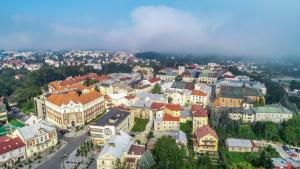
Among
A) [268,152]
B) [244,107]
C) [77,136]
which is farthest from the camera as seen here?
[244,107]

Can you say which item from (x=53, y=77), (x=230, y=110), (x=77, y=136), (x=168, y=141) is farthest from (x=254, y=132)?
(x=53, y=77)

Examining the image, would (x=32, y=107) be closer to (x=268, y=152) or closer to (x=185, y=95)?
(x=185, y=95)

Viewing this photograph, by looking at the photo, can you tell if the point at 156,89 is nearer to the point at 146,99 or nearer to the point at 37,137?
the point at 146,99

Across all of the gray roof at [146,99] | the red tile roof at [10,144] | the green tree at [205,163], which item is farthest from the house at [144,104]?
the red tile roof at [10,144]

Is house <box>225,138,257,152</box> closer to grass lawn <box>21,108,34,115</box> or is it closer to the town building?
the town building

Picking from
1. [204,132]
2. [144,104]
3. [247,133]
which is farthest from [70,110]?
[247,133]

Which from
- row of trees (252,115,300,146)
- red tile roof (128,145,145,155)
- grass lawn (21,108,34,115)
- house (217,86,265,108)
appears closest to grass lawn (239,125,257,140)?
row of trees (252,115,300,146)
